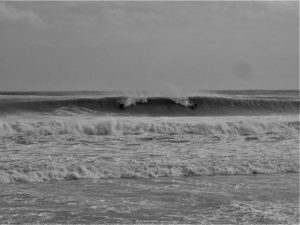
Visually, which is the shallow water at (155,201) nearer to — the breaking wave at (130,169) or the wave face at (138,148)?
the breaking wave at (130,169)

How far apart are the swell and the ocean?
6.55 m

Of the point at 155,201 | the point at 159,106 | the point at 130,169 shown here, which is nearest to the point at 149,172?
the point at 130,169

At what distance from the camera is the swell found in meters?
21.3

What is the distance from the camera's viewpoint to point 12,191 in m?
6.63

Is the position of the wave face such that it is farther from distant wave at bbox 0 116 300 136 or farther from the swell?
the swell

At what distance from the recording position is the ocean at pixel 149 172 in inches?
222

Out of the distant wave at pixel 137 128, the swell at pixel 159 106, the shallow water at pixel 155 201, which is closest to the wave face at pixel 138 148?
the distant wave at pixel 137 128

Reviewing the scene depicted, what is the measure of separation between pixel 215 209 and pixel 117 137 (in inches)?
281

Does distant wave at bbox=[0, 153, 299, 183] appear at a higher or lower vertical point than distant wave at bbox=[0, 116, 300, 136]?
lower

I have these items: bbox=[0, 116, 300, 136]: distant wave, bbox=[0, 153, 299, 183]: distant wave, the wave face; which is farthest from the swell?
bbox=[0, 153, 299, 183]: distant wave

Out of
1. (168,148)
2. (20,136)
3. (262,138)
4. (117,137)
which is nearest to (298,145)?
(262,138)

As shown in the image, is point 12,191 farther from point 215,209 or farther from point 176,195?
point 215,209

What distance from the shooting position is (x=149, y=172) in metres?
Answer: 8.06

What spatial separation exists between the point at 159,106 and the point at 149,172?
51.4 ft
